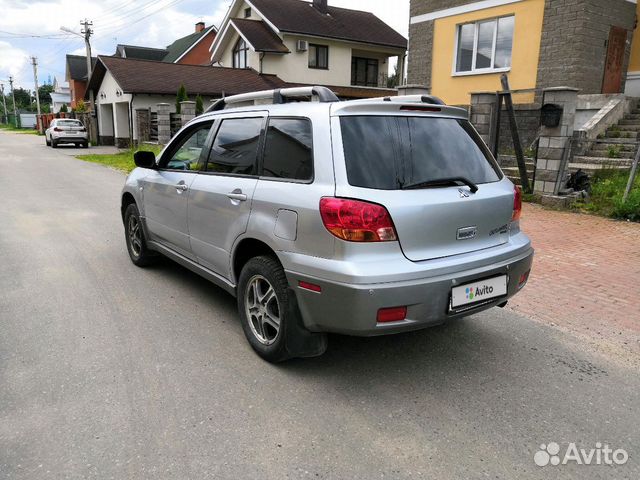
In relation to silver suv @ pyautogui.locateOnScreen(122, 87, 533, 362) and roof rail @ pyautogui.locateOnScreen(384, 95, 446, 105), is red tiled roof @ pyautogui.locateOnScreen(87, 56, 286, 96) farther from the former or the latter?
roof rail @ pyautogui.locateOnScreen(384, 95, 446, 105)

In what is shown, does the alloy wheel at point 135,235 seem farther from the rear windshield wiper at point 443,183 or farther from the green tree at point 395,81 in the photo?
the green tree at point 395,81

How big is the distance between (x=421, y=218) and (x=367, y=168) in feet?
1.46

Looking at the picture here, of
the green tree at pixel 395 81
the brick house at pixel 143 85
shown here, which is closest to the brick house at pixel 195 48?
the brick house at pixel 143 85

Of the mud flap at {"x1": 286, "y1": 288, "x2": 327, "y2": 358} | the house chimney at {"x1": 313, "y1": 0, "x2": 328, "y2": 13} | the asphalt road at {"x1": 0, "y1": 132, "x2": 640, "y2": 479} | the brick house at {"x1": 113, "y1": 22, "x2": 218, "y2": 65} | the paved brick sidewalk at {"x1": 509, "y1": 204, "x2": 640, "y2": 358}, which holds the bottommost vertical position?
the asphalt road at {"x1": 0, "y1": 132, "x2": 640, "y2": 479}

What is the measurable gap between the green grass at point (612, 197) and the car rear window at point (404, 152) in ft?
20.7

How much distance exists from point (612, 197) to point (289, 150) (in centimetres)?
795

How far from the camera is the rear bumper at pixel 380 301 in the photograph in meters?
2.93

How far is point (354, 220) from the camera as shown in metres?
2.97

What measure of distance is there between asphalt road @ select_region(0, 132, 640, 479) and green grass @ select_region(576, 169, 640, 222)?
212 inches

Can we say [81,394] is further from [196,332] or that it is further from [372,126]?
[372,126]

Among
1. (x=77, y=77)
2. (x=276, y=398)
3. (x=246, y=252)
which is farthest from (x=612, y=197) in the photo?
(x=77, y=77)

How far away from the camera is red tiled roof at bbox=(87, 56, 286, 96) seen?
25953 millimetres

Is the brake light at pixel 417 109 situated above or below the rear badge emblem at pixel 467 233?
above

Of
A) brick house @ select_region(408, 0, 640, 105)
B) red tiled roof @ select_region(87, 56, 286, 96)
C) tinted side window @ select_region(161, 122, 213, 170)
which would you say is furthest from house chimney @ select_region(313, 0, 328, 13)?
tinted side window @ select_region(161, 122, 213, 170)
